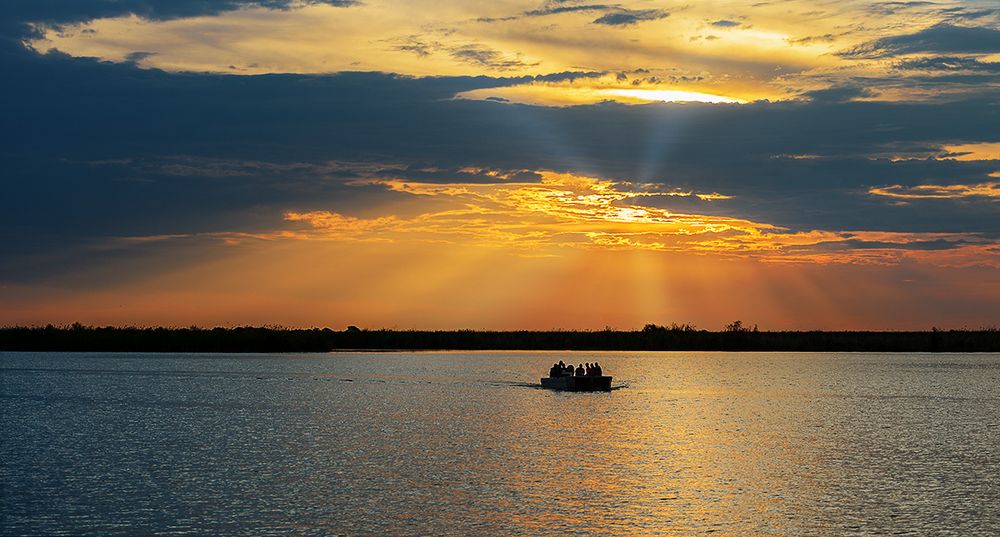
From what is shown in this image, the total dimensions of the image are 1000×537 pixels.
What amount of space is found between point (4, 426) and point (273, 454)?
66.8 feet

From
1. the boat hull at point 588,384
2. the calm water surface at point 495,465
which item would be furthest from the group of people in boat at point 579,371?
the calm water surface at point 495,465

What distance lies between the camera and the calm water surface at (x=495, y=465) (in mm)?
31062

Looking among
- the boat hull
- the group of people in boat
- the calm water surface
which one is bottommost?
the calm water surface

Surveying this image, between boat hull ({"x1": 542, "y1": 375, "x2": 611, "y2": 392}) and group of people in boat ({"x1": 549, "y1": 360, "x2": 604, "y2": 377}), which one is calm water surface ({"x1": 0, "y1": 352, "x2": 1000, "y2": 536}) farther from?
group of people in boat ({"x1": 549, "y1": 360, "x2": 604, "y2": 377})

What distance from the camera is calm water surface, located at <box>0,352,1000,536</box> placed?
31062mm

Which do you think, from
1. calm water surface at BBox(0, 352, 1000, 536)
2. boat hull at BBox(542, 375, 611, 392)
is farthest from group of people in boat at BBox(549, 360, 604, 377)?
calm water surface at BBox(0, 352, 1000, 536)

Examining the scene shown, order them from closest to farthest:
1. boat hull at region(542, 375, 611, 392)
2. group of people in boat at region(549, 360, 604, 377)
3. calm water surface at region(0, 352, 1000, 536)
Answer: calm water surface at region(0, 352, 1000, 536) → boat hull at region(542, 375, 611, 392) → group of people in boat at region(549, 360, 604, 377)

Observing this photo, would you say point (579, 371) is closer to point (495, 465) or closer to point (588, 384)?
point (588, 384)

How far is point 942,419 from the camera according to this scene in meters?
66.8

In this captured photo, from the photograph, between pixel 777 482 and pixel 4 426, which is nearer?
pixel 777 482

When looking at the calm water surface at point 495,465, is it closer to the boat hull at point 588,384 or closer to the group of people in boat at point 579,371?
the boat hull at point 588,384

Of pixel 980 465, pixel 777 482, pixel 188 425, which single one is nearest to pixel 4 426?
pixel 188 425

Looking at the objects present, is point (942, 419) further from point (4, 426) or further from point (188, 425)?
point (4, 426)

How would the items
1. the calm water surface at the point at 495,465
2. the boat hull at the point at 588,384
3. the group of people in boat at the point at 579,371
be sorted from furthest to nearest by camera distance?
the group of people in boat at the point at 579,371 → the boat hull at the point at 588,384 → the calm water surface at the point at 495,465
